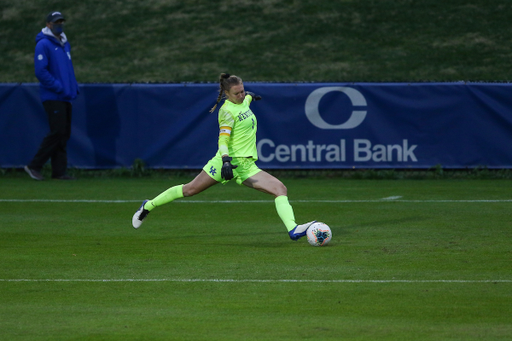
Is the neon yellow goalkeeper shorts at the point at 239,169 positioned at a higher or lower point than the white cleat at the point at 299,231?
higher

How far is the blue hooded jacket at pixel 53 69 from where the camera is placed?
15398 millimetres

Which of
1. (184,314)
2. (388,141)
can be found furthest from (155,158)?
(184,314)

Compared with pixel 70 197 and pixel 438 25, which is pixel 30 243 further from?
pixel 438 25

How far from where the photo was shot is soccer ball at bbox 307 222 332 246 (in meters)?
8.84

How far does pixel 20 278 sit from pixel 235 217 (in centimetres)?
Answer: 442

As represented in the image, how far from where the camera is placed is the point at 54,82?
15.4m

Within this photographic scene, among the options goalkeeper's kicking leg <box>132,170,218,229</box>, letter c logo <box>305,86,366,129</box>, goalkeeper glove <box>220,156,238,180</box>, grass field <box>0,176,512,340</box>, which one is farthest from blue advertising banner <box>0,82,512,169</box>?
goalkeeper glove <box>220,156,238,180</box>

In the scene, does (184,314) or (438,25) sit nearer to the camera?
(184,314)

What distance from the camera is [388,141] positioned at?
16.1m

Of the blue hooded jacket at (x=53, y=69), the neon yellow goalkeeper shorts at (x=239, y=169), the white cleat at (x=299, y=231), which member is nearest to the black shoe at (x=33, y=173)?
the blue hooded jacket at (x=53, y=69)

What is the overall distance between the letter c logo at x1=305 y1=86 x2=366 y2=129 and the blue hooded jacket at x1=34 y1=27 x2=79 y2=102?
4.54 m

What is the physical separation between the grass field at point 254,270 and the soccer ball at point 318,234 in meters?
0.09

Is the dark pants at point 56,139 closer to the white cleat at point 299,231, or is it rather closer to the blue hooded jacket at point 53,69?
the blue hooded jacket at point 53,69

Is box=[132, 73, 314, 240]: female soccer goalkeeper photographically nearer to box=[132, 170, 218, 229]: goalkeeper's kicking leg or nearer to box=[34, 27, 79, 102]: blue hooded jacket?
box=[132, 170, 218, 229]: goalkeeper's kicking leg
